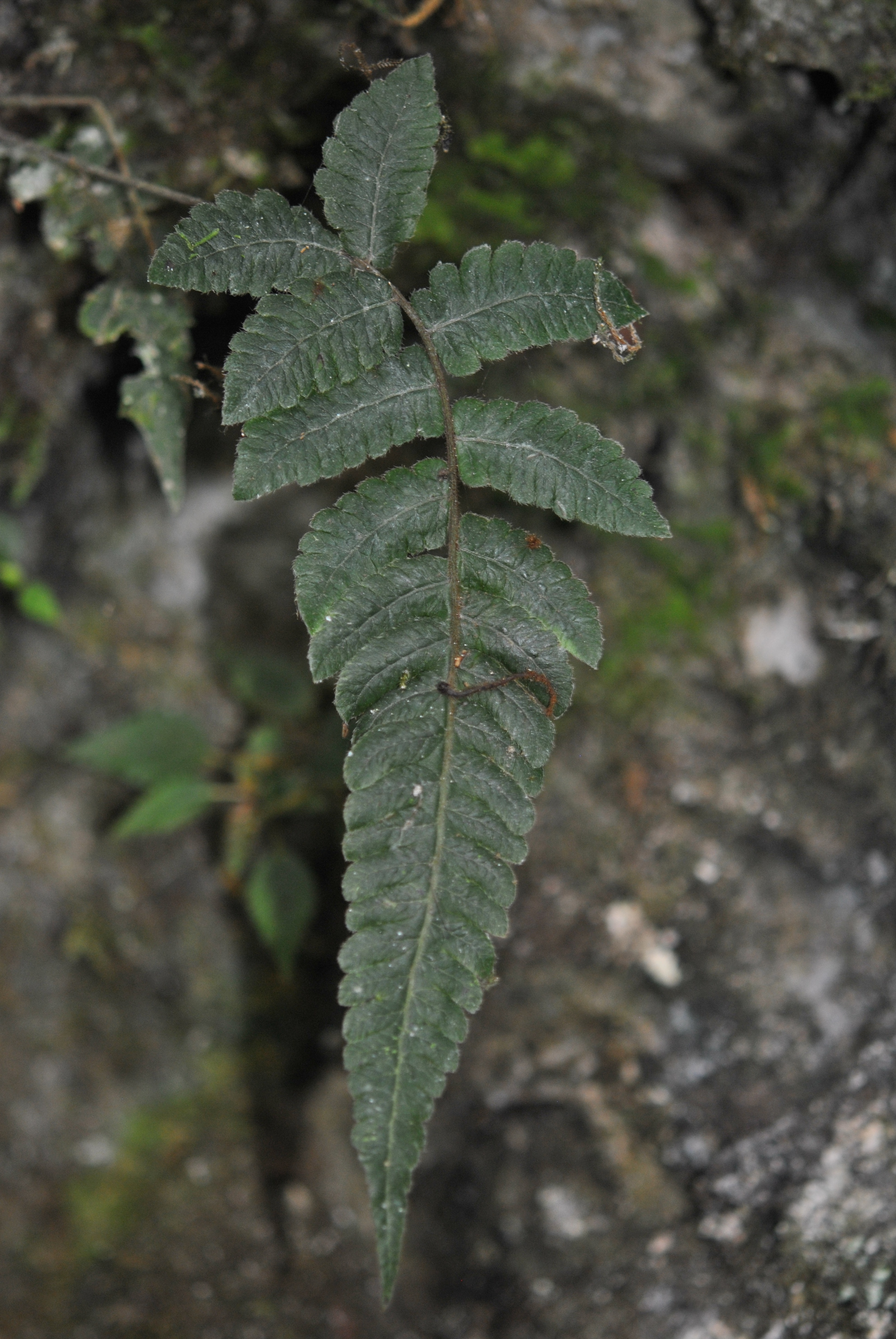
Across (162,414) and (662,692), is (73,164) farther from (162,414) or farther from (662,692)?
(662,692)

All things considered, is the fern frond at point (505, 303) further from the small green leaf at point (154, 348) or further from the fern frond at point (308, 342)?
the small green leaf at point (154, 348)

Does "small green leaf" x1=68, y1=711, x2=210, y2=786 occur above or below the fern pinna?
below

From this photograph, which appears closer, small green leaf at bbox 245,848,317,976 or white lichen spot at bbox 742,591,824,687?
white lichen spot at bbox 742,591,824,687

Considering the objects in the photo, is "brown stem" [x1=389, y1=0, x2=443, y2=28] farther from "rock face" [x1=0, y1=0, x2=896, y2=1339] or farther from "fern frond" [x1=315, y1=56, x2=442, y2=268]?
"fern frond" [x1=315, y1=56, x2=442, y2=268]

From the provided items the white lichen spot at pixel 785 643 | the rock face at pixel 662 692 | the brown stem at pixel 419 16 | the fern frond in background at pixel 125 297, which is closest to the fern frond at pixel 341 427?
the fern frond in background at pixel 125 297

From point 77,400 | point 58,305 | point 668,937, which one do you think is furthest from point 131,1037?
point 58,305

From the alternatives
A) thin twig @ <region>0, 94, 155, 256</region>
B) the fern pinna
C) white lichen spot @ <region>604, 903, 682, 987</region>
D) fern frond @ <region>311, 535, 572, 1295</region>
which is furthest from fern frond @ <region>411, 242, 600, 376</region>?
white lichen spot @ <region>604, 903, 682, 987</region>

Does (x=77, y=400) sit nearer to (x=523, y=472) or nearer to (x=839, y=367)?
(x=523, y=472)
